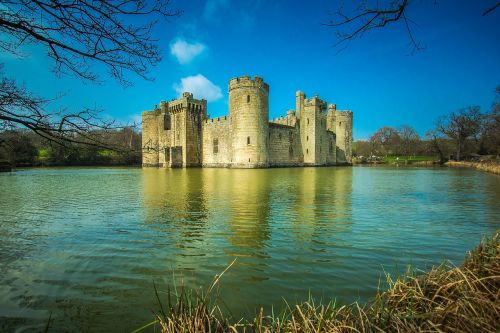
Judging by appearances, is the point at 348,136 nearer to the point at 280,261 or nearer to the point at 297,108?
the point at 297,108

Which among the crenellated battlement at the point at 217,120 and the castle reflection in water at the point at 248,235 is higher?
the crenellated battlement at the point at 217,120

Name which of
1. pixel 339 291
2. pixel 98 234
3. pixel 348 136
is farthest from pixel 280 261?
pixel 348 136

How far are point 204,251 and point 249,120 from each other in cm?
2865

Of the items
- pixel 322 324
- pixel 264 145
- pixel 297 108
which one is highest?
pixel 297 108

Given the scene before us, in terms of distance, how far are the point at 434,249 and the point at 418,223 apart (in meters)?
1.96

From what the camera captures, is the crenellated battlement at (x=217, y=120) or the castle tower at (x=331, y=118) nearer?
the crenellated battlement at (x=217, y=120)

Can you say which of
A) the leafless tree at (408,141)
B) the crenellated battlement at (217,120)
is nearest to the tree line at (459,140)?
the leafless tree at (408,141)

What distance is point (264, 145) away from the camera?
1329 inches

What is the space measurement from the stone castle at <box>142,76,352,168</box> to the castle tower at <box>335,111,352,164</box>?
8.44 feet

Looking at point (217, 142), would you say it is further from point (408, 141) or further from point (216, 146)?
point (408, 141)

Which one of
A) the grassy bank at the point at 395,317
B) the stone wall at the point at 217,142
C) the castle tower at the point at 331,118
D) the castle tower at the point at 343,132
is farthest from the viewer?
the castle tower at the point at 331,118

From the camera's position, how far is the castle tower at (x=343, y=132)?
4941cm

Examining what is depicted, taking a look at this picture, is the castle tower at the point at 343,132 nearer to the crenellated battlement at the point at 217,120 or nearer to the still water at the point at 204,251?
the crenellated battlement at the point at 217,120

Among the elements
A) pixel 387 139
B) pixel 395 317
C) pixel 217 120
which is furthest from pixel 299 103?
pixel 387 139
